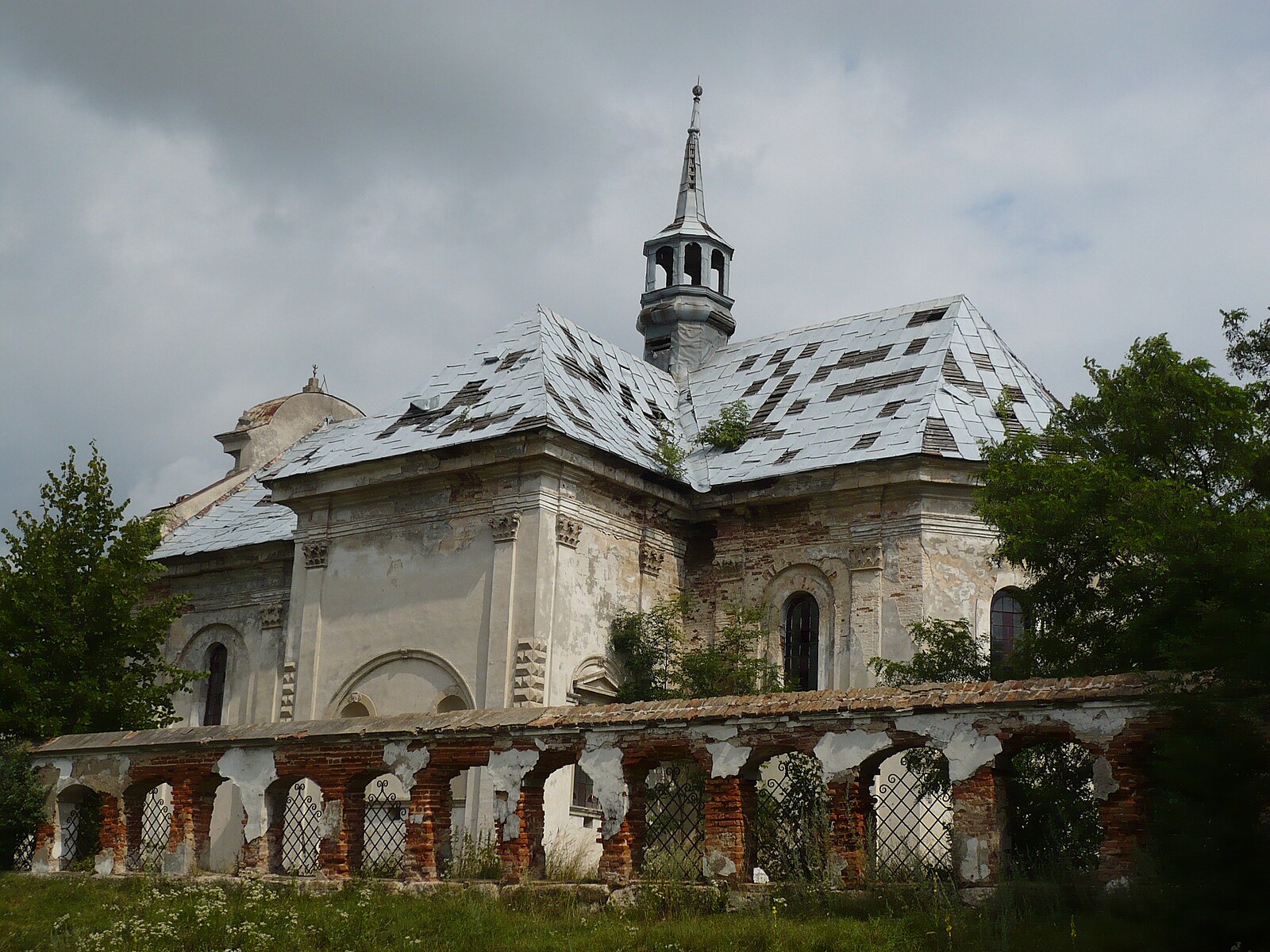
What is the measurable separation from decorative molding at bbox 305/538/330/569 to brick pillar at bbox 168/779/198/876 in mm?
8913

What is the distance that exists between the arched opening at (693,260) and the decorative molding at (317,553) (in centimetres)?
1236

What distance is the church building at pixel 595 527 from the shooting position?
787 inches

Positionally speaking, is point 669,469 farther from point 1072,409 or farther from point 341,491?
point 1072,409

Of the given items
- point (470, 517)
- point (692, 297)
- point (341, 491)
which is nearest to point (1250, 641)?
point (470, 517)

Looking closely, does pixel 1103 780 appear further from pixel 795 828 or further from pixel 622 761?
pixel 622 761

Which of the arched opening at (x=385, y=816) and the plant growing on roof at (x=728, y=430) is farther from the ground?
the plant growing on roof at (x=728, y=430)

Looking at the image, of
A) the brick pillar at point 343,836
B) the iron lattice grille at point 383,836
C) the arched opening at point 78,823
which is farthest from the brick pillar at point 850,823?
the arched opening at point 78,823

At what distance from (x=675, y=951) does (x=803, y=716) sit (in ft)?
6.92

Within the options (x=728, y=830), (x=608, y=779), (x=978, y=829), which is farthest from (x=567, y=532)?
(x=978, y=829)

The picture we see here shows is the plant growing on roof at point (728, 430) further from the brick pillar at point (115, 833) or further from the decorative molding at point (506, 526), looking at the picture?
the brick pillar at point (115, 833)

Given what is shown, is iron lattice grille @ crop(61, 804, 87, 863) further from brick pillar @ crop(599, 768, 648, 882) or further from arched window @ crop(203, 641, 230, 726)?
arched window @ crop(203, 641, 230, 726)

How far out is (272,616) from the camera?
2489 centimetres

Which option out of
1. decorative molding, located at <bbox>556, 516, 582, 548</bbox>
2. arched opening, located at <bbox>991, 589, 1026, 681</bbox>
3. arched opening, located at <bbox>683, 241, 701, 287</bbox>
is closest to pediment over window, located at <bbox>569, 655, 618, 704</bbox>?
decorative molding, located at <bbox>556, 516, 582, 548</bbox>

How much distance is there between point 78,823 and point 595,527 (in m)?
8.82
